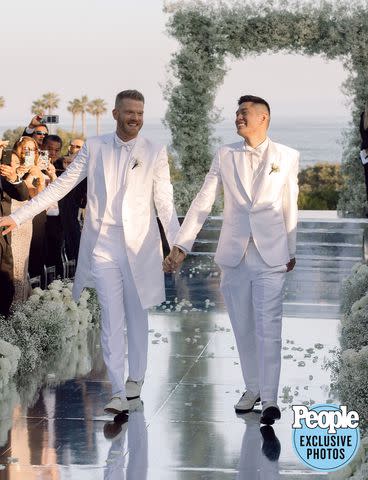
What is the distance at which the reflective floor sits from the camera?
21.6ft

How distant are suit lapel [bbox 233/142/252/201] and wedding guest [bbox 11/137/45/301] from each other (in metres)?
3.00

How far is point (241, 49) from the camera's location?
26688mm

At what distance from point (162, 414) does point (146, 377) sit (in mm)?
1350

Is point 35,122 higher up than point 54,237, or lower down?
higher up

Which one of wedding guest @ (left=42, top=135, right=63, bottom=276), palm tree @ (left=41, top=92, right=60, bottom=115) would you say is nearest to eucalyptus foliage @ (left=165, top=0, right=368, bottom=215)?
wedding guest @ (left=42, top=135, right=63, bottom=276)

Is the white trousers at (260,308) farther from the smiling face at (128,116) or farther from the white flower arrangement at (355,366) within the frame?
the smiling face at (128,116)

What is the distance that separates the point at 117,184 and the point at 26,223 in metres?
3.00

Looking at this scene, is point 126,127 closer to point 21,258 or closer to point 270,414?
point 270,414

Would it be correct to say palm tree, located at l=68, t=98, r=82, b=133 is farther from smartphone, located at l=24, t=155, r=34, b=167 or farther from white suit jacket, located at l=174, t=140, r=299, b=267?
white suit jacket, located at l=174, t=140, r=299, b=267

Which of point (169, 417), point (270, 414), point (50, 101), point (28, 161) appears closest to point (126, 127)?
point (169, 417)

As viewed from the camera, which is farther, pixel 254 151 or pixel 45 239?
pixel 45 239

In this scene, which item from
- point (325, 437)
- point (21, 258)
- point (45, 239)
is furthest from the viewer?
point (45, 239)

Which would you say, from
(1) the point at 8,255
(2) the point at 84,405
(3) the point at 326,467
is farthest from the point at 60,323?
(3) the point at 326,467

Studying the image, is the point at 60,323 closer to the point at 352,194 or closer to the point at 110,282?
the point at 110,282
